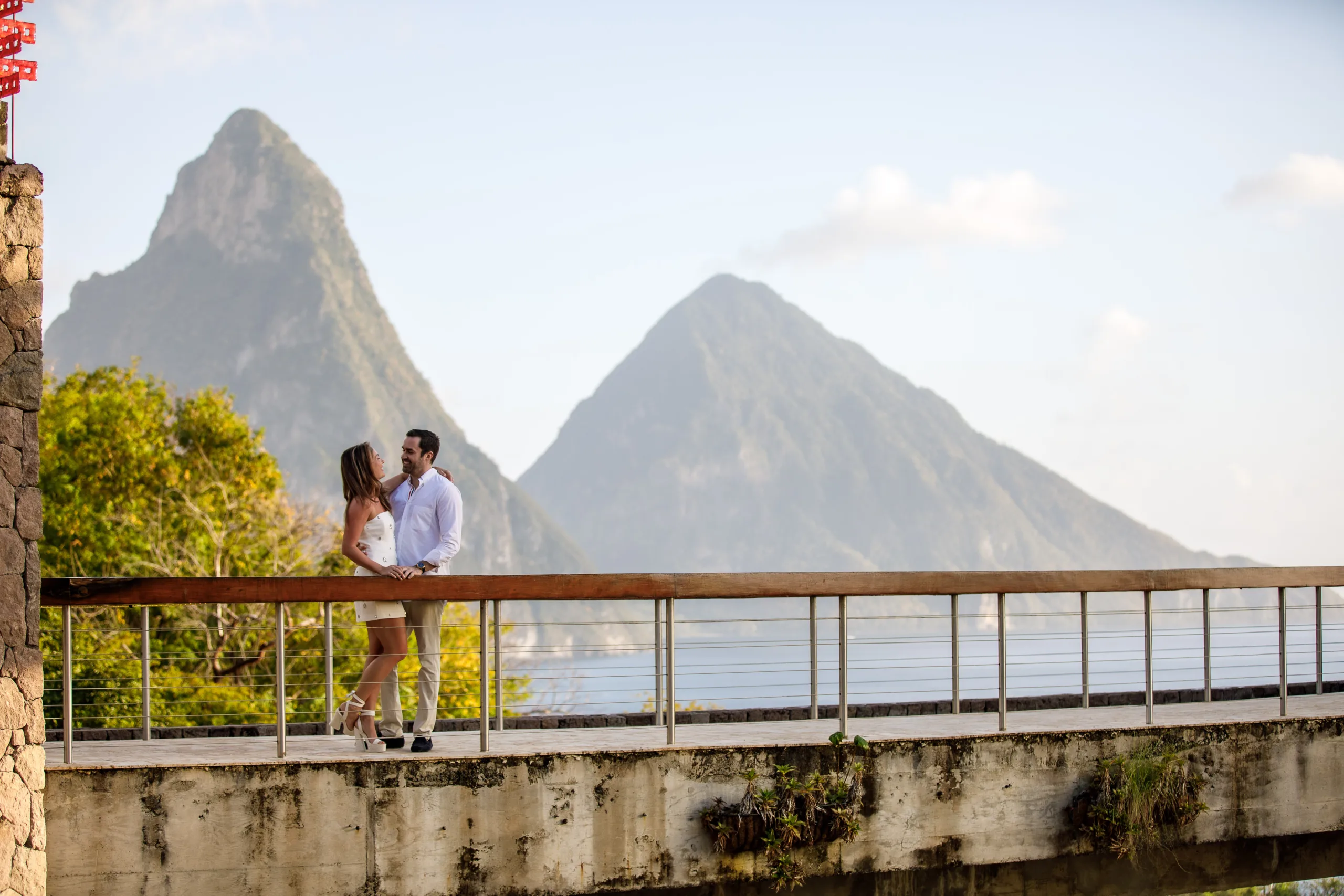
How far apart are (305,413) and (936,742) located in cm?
15998

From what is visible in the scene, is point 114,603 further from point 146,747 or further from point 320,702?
point 320,702

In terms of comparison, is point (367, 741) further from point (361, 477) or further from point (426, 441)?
point (426, 441)

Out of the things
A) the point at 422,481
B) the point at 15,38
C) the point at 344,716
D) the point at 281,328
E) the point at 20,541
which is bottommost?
the point at 344,716

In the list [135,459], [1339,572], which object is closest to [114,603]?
[1339,572]

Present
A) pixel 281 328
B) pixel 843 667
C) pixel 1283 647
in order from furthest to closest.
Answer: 1. pixel 281 328
2. pixel 1283 647
3. pixel 843 667

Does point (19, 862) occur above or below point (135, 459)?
below

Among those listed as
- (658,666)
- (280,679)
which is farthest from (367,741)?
(658,666)

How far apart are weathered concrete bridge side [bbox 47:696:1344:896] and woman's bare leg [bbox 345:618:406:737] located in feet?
1.84

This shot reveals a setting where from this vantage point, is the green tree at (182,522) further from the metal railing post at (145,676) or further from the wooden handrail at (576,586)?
the wooden handrail at (576,586)

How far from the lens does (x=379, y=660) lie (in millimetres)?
6621

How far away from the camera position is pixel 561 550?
16200 cm

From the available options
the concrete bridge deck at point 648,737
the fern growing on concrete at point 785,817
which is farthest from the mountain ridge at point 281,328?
the fern growing on concrete at point 785,817

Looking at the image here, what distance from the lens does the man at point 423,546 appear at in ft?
21.7

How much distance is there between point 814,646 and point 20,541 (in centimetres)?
404
